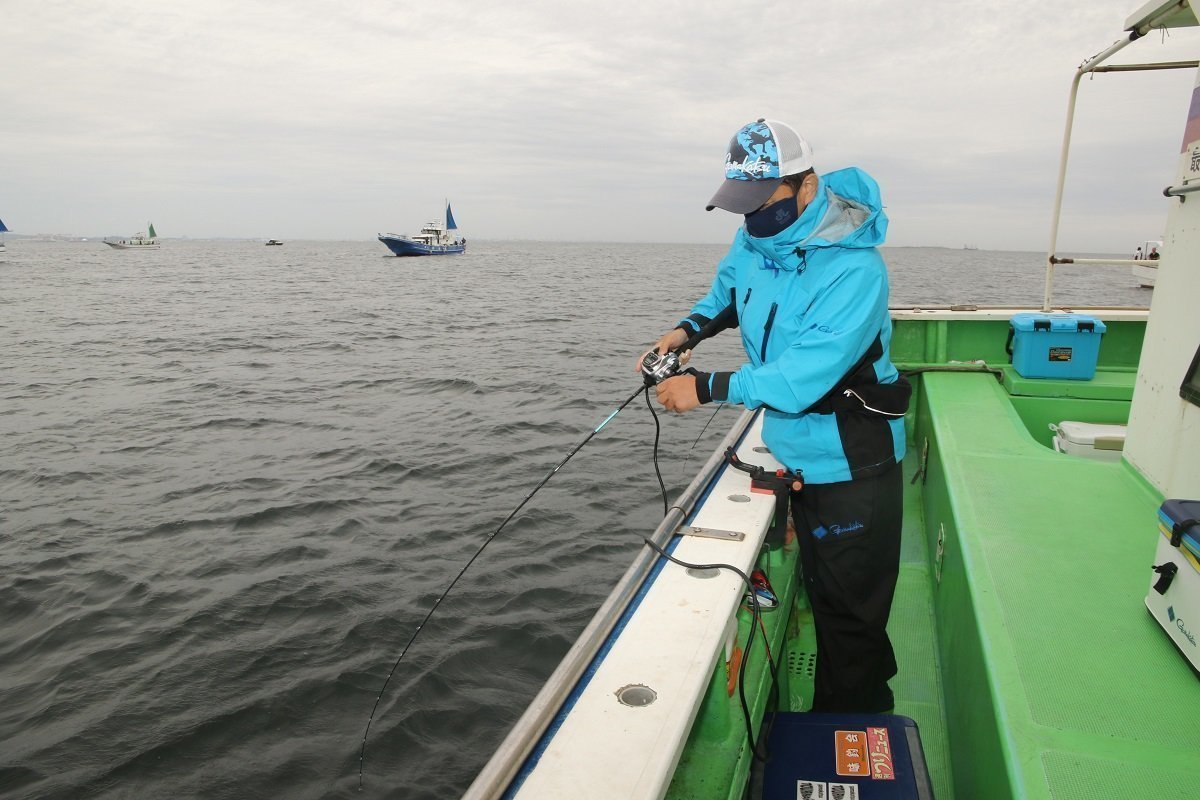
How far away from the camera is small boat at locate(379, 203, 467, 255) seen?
239 ft

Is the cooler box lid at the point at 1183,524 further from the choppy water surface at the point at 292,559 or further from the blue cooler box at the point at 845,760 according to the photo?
the choppy water surface at the point at 292,559

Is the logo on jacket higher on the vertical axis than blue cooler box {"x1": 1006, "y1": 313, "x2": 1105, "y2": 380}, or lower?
lower

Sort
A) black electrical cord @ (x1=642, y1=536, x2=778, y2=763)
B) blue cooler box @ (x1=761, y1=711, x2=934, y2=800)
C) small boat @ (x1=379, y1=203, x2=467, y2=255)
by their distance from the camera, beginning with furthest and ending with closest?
small boat @ (x1=379, y1=203, x2=467, y2=255) → black electrical cord @ (x1=642, y1=536, x2=778, y2=763) → blue cooler box @ (x1=761, y1=711, x2=934, y2=800)

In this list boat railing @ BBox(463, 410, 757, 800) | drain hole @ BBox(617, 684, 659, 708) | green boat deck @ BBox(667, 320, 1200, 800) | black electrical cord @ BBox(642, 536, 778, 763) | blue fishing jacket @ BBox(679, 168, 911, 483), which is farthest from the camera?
A: blue fishing jacket @ BBox(679, 168, 911, 483)

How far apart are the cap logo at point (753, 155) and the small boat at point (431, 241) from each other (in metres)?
74.0

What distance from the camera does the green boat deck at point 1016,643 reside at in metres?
1.54

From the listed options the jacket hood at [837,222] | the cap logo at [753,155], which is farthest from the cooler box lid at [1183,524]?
the cap logo at [753,155]

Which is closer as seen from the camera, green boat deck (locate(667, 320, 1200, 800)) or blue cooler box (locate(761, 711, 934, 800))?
green boat deck (locate(667, 320, 1200, 800))

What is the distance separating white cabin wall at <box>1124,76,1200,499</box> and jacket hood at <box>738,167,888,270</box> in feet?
4.35

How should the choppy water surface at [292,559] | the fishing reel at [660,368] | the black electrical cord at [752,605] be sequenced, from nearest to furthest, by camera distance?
the black electrical cord at [752,605], the fishing reel at [660,368], the choppy water surface at [292,559]

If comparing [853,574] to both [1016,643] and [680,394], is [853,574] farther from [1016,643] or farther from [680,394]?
[680,394]

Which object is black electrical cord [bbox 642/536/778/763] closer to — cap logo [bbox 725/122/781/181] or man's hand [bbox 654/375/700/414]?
man's hand [bbox 654/375/700/414]

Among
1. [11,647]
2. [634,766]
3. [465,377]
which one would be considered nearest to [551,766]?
[634,766]

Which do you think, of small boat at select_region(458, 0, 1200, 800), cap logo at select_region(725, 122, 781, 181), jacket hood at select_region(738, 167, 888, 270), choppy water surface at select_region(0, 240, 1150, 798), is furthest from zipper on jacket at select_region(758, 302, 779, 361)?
choppy water surface at select_region(0, 240, 1150, 798)
